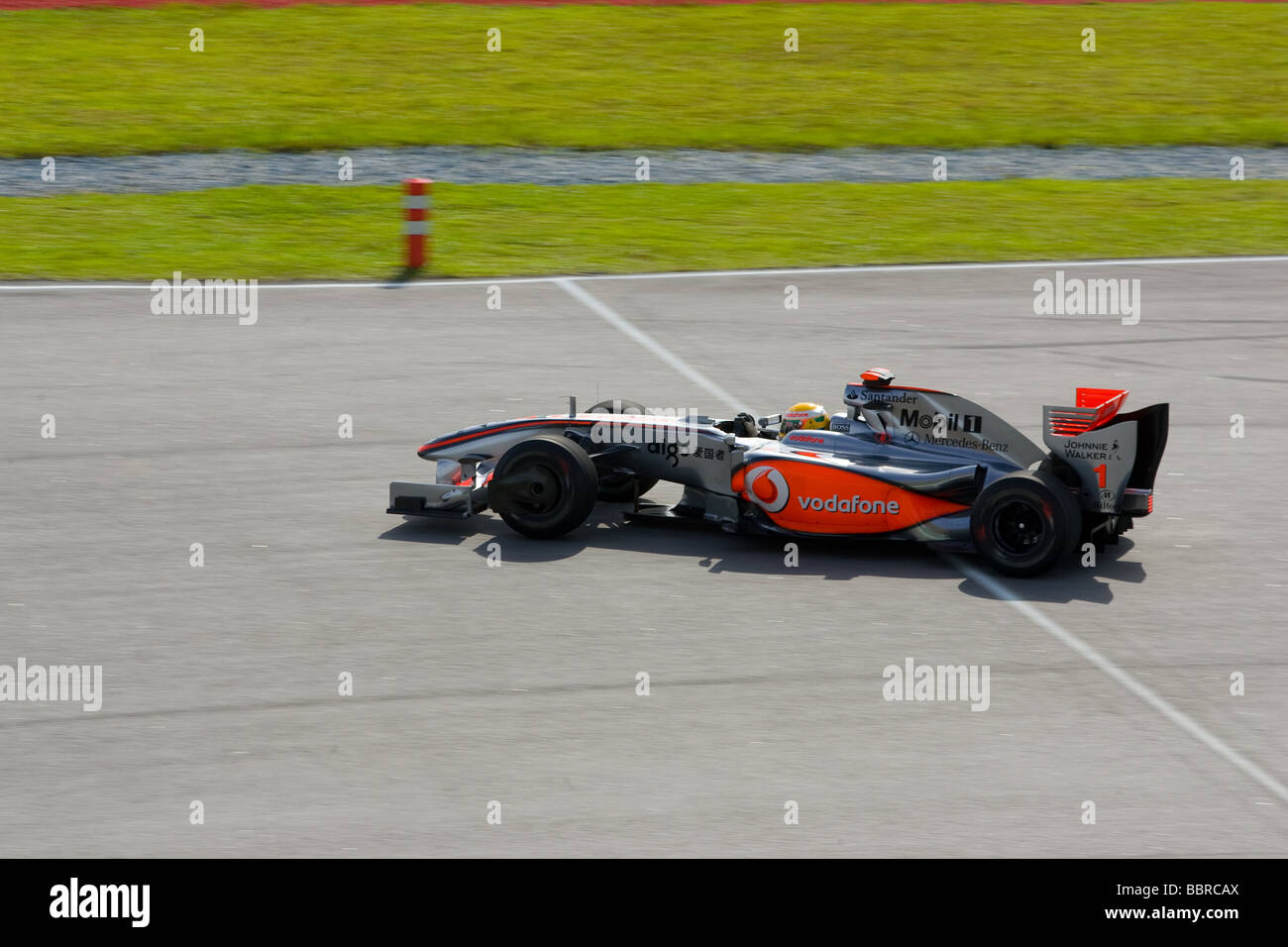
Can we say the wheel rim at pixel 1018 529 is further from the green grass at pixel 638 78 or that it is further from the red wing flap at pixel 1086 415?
the green grass at pixel 638 78

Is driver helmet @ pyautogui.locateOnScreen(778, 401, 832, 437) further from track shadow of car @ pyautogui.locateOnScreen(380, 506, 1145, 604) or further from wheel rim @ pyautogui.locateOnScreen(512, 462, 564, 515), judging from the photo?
wheel rim @ pyautogui.locateOnScreen(512, 462, 564, 515)

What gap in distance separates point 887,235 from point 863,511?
9.75 m

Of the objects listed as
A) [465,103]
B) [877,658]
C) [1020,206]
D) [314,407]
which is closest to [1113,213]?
[1020,206]

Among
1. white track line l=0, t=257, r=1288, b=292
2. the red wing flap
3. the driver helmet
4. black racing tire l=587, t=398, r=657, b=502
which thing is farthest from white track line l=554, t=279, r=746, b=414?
the red wing flap

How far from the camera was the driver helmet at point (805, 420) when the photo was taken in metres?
9.82

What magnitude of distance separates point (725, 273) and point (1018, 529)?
26.8 ft

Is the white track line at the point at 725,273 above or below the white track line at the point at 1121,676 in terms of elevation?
above

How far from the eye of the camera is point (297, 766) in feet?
23.0

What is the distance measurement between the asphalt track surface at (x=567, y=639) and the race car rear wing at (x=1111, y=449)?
1.59 feet

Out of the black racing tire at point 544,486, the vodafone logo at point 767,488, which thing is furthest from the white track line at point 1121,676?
the black racing tire at point 544,486

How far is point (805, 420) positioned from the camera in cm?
984

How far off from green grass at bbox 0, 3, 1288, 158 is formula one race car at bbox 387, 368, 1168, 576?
1354 cm

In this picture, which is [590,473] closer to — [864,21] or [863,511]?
[863,511]

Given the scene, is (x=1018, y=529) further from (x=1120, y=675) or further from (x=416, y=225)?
(x=416, y=225)
